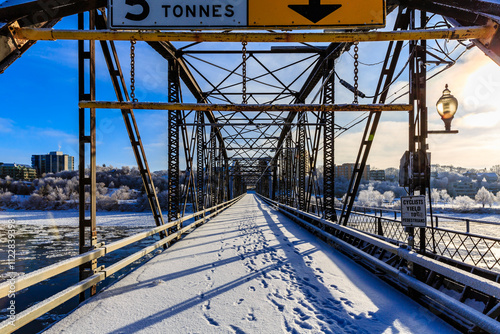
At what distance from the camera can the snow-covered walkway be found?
11.6 feet

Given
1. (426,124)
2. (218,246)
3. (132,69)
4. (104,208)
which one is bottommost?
(104,208)

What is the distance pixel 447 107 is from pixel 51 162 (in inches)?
4753

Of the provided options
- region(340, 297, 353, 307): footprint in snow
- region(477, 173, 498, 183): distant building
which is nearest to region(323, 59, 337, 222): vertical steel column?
region(340, 297, 353, 307): footprint in snow

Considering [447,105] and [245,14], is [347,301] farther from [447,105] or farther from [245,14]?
[245,14]

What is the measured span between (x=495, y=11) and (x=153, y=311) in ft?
23.1

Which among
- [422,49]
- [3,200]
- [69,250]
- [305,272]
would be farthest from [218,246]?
[3,200]

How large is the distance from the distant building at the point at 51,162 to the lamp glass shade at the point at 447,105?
112846 millimetres

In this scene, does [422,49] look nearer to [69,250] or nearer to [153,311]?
[153,311]

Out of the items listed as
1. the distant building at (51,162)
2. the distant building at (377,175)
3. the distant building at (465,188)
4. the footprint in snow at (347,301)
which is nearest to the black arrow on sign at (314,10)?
the footprint in snow at (347,301)

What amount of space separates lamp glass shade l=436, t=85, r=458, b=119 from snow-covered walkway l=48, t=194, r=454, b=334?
12.2 ft

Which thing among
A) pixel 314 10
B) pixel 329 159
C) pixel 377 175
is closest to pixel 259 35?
pixel 314 10

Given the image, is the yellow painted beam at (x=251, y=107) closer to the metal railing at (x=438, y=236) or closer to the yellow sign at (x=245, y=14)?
the yellow sign at (x=245, y=14)

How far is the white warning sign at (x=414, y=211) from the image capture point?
473 cm

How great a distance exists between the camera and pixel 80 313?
153 inches
